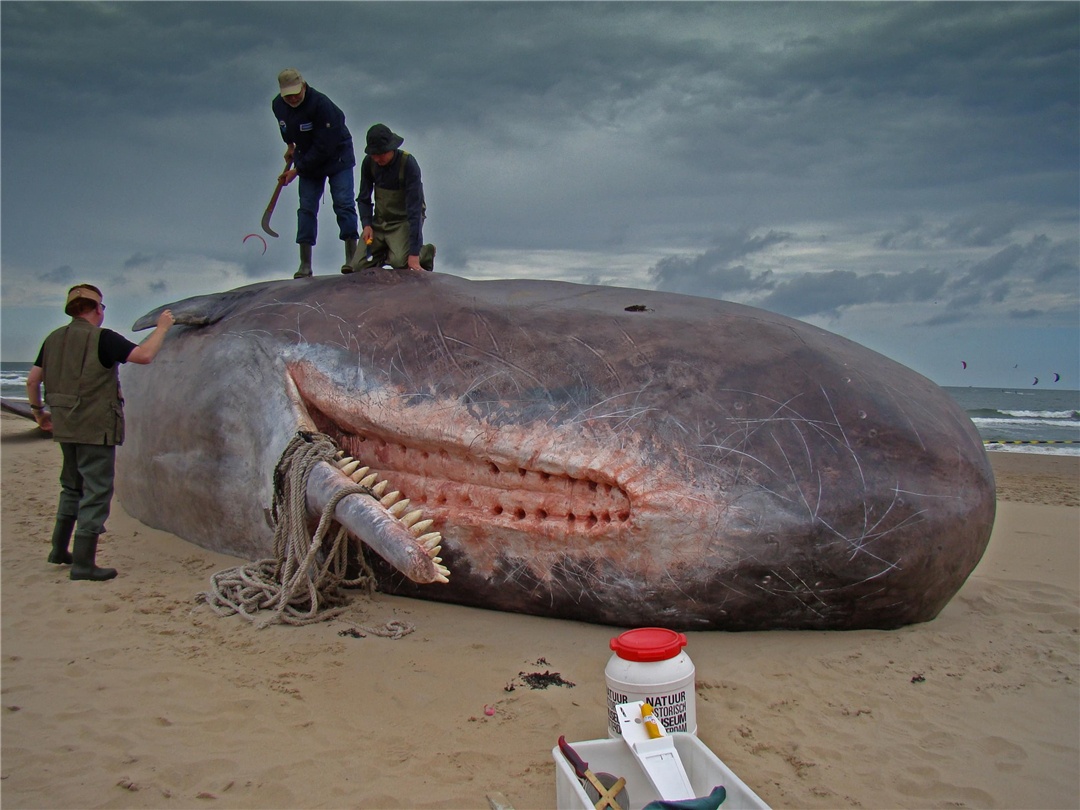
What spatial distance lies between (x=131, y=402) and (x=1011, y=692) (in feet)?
16.9

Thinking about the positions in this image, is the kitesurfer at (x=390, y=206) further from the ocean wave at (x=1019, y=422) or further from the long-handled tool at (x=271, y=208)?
the ocean wave at (x=1019, y=422)

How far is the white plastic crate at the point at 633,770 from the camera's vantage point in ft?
7.13

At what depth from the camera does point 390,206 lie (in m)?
5.62

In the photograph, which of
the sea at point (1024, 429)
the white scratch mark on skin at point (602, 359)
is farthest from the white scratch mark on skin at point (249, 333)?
the sea at point (1024, 429)

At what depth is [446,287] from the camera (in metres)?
4.56

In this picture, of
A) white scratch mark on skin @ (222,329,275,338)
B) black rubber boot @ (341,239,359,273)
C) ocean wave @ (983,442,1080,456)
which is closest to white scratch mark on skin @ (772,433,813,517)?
white scratch mark on skin @ (222,329,275,338)

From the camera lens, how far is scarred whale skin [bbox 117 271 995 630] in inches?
134

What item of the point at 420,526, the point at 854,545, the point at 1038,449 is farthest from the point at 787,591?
the point at 1038,449

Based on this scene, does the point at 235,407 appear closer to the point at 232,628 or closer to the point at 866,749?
the point at 232,628

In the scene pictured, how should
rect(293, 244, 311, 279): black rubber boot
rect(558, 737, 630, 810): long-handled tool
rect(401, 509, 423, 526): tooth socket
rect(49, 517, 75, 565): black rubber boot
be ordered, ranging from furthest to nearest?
rect(293, 244, 311, 279): black rubber boot < rect(49, 517, 75, 565): black rubber boot < rect(401, 509, 423, 526): tooth socket < rect(558, 737, 630, 810): long-handled tool

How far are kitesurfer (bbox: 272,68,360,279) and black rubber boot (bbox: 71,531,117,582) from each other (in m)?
2.34

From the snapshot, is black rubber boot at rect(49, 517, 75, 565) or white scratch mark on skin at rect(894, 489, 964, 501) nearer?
white scratch mark on skin at rect(894, 489, 964, 501)

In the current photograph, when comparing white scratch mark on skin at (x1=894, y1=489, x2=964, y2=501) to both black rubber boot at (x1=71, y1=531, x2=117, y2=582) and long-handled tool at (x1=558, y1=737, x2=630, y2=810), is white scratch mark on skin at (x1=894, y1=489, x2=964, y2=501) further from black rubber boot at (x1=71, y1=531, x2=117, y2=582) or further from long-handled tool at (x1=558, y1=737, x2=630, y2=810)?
black rubber boot at (x1=71, y1=531, x2=117, y2=582)

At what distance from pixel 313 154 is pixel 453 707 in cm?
463
